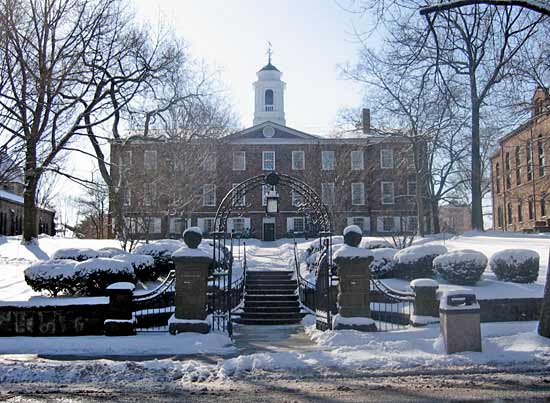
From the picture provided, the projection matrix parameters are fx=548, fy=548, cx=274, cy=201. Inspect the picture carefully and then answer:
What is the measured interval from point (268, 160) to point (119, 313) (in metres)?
39.6

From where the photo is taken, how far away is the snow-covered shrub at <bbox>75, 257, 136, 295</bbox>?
48.0 ft

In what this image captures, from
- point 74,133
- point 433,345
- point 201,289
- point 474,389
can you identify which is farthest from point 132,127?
point 474,389

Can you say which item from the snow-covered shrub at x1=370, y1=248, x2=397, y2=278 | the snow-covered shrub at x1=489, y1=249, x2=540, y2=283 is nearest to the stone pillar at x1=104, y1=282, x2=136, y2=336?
the snow-covered shrub at x1=370, y1=248, x2=397, y2=278

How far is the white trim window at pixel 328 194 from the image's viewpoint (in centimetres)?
3686

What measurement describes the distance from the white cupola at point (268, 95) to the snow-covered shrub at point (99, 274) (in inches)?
1796

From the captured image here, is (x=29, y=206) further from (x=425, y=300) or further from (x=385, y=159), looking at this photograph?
(x=385, y=159)

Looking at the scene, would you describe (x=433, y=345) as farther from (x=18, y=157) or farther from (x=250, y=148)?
(x=250, y=148)

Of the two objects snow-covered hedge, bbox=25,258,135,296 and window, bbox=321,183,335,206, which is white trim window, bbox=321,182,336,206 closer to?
window, bbox=321,183,335,206

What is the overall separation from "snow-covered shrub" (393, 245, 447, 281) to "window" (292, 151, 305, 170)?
3305 centimetres

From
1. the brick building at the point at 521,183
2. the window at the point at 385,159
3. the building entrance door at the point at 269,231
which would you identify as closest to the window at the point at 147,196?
the brick building at the point at 521,183

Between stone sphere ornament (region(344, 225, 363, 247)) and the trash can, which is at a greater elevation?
stone sphere ornament (region(344, 225, 363, 247))

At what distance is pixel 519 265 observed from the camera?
53.0 ft

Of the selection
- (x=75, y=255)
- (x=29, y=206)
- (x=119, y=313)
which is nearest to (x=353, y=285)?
(x=119, y=313)

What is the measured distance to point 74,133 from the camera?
24453mm
